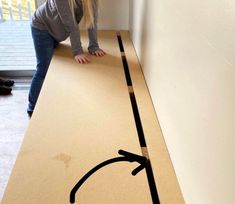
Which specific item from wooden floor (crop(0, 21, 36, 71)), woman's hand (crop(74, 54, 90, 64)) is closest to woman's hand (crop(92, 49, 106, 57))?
woman's hand (crop(74, 54, 90, 64))

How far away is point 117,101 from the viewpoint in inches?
53.4

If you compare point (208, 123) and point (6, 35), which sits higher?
point (208, 123)

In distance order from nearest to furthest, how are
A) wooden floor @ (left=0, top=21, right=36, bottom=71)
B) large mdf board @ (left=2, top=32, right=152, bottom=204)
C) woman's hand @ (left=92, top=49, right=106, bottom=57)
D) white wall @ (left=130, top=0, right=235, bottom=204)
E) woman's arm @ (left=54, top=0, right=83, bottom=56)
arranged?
white wall @ (left=130, top=0, right=235, bottom=204) < large mdf board @ (left=2, top=32, right=152, bottom=204) < woman's arm @ (left=54, top=0, right=83, bottom=56) < woman's hand @ (left=92, top=49, right=106, bottom=57) < wooden floor @ (left=0, top=21, right=36, bottom=71)

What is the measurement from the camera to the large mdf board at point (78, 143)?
86 cm

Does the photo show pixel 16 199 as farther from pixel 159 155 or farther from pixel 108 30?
pixel 108 30

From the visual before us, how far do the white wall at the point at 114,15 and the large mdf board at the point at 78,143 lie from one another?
0.88 metres

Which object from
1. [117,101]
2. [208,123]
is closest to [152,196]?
[208,123]

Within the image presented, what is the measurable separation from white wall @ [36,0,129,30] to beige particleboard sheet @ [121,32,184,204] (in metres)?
0.89

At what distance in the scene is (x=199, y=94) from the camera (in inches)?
29.6

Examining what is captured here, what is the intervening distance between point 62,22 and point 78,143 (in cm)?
96

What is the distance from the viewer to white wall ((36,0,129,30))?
237cm

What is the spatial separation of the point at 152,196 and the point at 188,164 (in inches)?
5.5

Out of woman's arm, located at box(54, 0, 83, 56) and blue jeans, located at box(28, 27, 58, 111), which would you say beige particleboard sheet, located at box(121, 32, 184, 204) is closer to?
woman's arm, located at box(54, 0, 83, 56)

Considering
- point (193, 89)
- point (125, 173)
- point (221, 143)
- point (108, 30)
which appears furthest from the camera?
point (108, 30)
